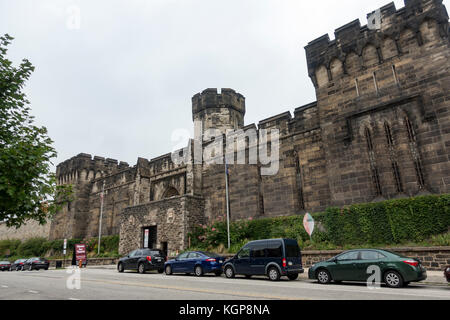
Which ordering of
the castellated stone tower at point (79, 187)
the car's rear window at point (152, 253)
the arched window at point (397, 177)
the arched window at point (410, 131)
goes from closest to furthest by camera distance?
the arched window at point (410, 131) → the arched window at point (397, 177) → the car's rear window at point (152, 253) → the castellated stone tower at point (79, 187)

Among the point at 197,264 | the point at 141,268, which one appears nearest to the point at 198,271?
the point at 197,264

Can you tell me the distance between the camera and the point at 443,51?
51.2ft

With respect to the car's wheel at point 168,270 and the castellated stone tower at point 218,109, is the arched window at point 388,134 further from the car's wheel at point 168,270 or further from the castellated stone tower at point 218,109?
the castellated stone tower at point 218,109

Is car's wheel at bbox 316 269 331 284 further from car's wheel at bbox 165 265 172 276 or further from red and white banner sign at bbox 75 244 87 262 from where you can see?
red and white banner sign at bbox 75 244 87 262

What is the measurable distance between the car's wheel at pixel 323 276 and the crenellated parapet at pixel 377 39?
12368mm

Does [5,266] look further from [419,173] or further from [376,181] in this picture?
[419,173]

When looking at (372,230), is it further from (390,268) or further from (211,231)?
(211,231)

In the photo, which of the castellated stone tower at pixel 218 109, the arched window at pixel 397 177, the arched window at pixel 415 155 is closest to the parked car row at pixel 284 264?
the arched window at pixel 397 177

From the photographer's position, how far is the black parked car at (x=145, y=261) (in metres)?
18.2

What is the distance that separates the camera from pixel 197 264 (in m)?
15.8

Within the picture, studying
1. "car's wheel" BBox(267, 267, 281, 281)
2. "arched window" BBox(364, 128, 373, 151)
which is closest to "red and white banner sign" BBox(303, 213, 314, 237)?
"car's wheel" BBox(267, 267, 281, 281)

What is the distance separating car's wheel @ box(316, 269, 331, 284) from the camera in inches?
446

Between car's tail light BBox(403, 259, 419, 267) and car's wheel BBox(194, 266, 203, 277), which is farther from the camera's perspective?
car's wheel BBox(194, 266, 203, 277)

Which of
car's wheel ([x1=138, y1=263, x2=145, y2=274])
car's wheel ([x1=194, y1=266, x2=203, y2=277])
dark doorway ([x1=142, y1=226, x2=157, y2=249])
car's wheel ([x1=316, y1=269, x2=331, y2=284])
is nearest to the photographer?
car's wheel ([x1=316, y1=269, x2=331, y2=284])
